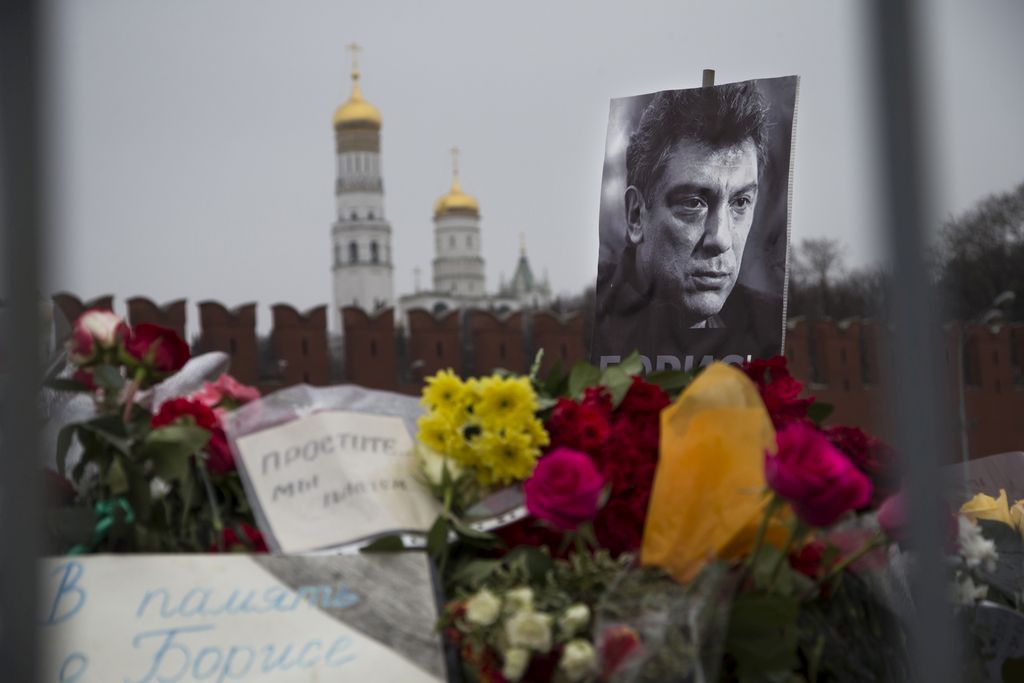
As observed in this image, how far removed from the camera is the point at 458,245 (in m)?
54.2

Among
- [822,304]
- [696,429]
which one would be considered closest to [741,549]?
[696,429]

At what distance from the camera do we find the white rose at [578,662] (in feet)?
2.78

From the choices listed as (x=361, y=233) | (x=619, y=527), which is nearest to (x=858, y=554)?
(x=619, y=527)

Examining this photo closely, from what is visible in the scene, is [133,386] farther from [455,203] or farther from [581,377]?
[455,203]

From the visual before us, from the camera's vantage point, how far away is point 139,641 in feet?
2.93

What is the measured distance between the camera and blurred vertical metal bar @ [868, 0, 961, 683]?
0.47m

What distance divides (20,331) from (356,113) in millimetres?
50801

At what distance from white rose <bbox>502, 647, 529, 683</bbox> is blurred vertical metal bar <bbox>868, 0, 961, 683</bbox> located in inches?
16.1

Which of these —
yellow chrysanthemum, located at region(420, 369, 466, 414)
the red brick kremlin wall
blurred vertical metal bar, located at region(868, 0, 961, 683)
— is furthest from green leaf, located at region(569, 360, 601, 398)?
the red brick kremlin wall

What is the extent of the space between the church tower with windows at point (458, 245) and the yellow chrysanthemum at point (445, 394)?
52383mm

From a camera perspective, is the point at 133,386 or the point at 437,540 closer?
the point at 437,540

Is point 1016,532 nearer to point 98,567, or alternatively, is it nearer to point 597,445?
point 597,445

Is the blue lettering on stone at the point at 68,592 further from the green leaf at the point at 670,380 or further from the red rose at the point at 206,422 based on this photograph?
the green leaf at the point at 670,380

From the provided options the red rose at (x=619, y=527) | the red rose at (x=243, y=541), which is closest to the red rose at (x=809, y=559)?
the red rose at (x=619, y=527)
